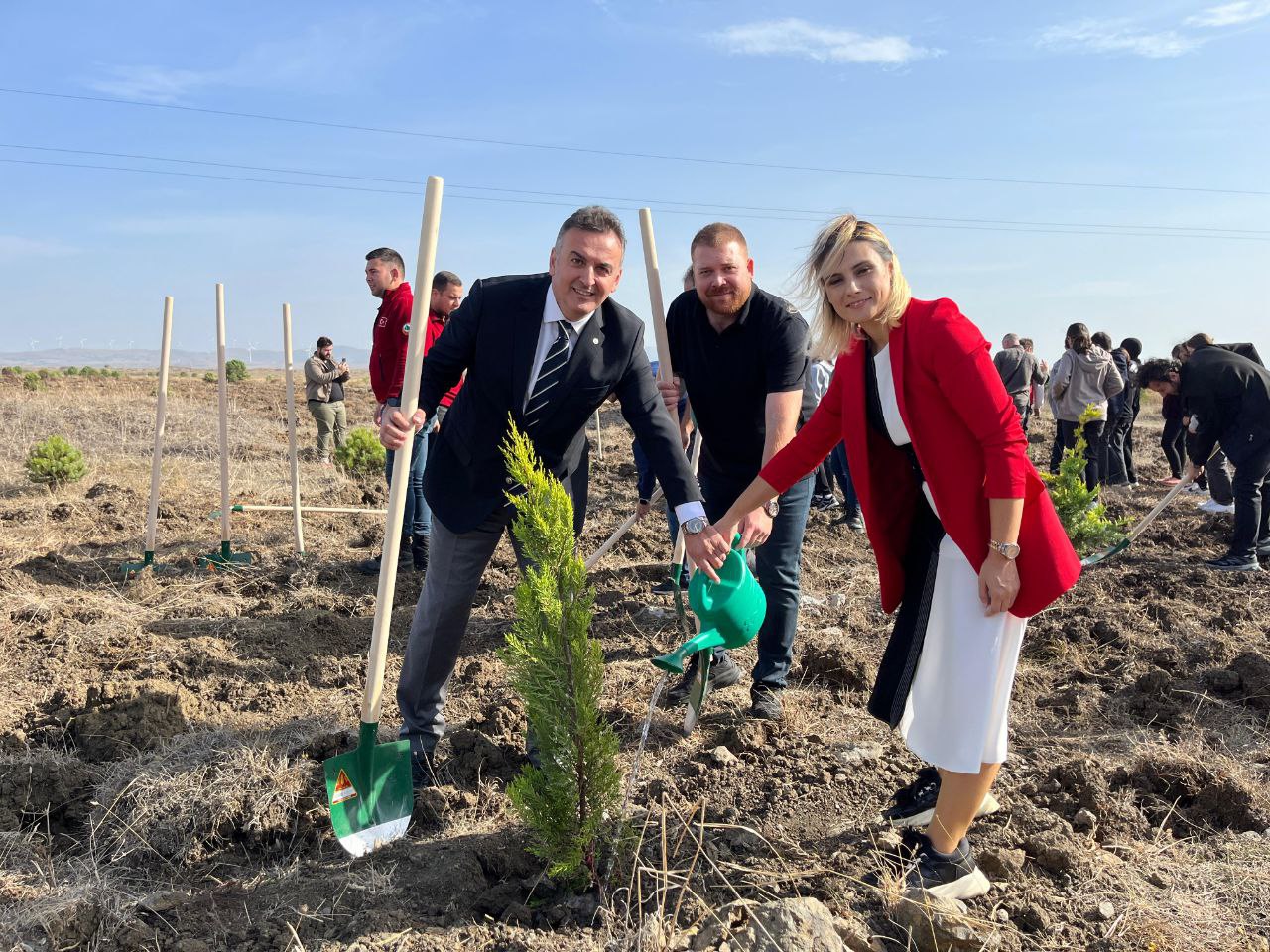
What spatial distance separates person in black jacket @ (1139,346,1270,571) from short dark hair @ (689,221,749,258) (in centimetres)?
509

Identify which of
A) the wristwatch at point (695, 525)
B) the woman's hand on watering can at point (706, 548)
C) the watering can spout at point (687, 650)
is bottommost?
the watering can spout at point (687, 650)

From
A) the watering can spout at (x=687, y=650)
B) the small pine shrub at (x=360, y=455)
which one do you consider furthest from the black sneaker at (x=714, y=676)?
the small pine shrub at (x=360, y=455)

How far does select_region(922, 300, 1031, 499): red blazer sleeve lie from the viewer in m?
2.32

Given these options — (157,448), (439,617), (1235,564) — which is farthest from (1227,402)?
(157,448)

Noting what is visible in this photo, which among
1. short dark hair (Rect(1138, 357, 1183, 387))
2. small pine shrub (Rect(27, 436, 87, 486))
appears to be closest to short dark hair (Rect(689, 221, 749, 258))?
short dark hair (Rect(1138, 357, 1183, 387))

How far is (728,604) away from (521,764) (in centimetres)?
115

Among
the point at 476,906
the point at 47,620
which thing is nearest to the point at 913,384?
the point at 476,906

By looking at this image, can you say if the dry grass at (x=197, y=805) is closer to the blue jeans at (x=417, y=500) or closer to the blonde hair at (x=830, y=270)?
the blonde hair at (x=830, y=270)

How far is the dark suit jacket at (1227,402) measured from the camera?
7.05 m

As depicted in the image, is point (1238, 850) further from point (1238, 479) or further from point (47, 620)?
point (47, 620)

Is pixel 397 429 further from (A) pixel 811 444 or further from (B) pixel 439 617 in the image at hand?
(A) pixel 811 444

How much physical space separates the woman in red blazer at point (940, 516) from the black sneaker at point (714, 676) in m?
1.55

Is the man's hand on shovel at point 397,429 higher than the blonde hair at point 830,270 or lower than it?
lower

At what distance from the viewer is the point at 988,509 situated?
2.44m
